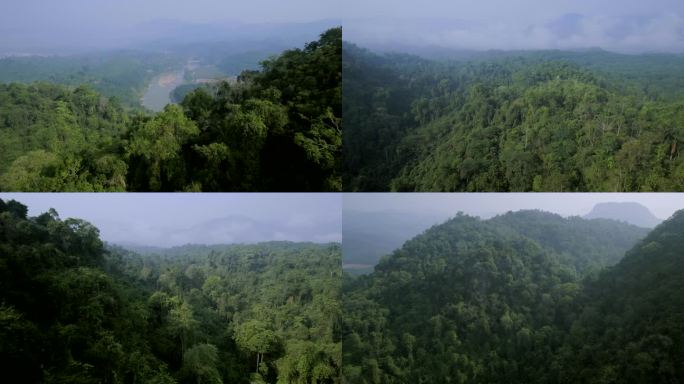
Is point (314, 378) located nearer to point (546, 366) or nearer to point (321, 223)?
point (321, 223)

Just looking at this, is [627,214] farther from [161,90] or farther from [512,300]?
[161,90]

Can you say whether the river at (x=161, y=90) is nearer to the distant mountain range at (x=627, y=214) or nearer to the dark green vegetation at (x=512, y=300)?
the dark green vegetation at (x=512, y=300)

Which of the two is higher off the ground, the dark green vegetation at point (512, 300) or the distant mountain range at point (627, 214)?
the distant mountain range at point (627, 214)

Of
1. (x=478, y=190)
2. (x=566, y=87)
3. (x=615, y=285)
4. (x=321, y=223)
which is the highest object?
(x=566, y=87)

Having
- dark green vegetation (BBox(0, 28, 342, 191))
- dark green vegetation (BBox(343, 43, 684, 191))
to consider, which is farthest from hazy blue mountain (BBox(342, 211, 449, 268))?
dark green vegetation (BBox(0, 28, 342, 191))

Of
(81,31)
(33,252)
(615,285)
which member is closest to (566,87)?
(615,285)

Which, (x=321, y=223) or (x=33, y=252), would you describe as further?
(x=321, y=223)

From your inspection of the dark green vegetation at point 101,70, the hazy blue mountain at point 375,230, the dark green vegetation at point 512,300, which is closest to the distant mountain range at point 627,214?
the dark green vegetation at point 512,300

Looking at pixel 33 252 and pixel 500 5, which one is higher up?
pixel 500 5
